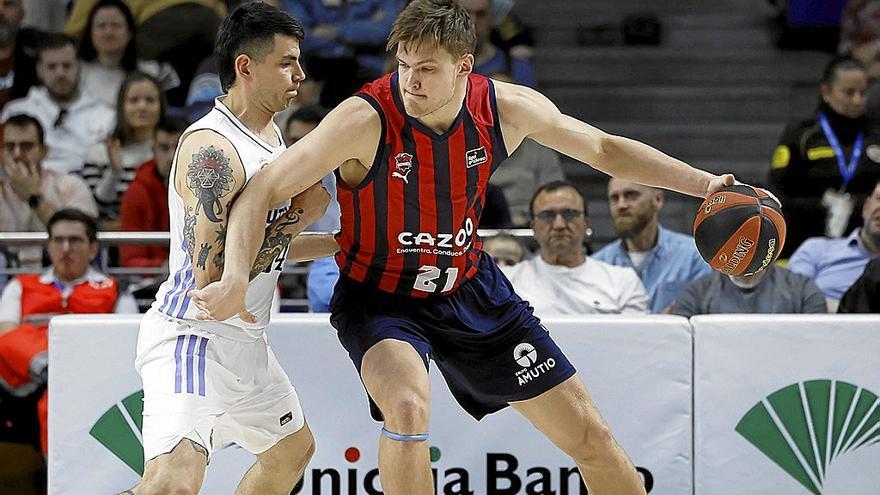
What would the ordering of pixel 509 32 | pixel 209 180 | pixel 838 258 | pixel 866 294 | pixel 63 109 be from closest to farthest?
pixel 209 180 → pixel 866 294 → pixel 838 258 → pixel 63 109 → pixel 509 32

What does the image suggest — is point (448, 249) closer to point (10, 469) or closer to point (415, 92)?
point (415, 92)

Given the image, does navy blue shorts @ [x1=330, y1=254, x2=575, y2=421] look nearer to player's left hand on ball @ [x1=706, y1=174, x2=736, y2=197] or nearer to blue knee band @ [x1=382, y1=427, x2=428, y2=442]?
blue knee band @ [x1=382, y1=427, x2=428, y2=442]

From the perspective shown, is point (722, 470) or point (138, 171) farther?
point (138, 171)

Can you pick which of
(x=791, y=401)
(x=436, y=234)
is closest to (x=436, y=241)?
(x=436, y=234)

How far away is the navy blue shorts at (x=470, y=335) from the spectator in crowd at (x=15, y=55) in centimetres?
537

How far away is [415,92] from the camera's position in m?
4.20

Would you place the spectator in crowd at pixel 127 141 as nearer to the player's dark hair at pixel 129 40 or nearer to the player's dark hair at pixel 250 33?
the player's dark hair at pixel 129 40

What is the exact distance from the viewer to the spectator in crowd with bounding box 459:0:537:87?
29.2 feet

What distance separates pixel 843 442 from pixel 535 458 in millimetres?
1299

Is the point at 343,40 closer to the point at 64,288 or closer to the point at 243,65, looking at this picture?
the point at 64,288

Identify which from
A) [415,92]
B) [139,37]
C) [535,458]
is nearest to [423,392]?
[415,92]

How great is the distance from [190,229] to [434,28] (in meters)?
1.01

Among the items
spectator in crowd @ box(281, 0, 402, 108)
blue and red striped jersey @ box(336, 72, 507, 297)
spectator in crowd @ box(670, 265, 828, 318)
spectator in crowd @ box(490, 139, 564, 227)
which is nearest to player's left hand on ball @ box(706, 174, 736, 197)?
blue and red striped jersey @ box(336, 72, 507, 297)

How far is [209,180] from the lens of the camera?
13.5 ft
